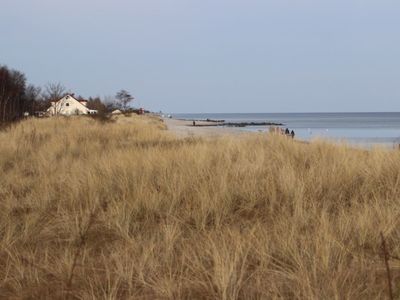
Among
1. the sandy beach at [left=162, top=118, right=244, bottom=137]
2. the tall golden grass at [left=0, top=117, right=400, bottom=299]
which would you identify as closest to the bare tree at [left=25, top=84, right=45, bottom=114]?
the sandy beach at [left=162, top=118, right=244, bottom=137]

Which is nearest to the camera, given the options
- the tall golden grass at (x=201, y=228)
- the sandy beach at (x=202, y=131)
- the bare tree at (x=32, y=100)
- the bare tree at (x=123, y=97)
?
the tall golden grass at (x=201, y=228)

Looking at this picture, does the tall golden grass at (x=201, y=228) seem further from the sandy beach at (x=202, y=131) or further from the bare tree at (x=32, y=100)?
the bare tree at (x=32, y=100)

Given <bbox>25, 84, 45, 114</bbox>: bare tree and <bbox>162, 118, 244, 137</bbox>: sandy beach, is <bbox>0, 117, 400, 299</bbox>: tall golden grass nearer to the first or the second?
<bbox>162, 118, 244, 137</bbox>: sandy beach

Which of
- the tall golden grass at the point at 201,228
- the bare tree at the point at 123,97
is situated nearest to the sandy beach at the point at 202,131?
the tall golden grass at the point at 201,228

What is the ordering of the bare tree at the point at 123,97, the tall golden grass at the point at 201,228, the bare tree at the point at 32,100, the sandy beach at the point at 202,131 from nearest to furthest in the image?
the tall golden grass at the point at 201,228
the sandy beach at the point at 202,131
the bare tree at the point at 32,100
the bare tree at the point at 123,97

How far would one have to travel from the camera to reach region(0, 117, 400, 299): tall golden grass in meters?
3.45

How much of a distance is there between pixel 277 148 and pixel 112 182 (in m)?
4.07

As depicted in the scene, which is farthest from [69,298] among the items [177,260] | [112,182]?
[112,182]

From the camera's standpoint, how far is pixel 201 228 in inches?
192

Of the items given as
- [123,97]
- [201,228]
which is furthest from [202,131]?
[123,97]

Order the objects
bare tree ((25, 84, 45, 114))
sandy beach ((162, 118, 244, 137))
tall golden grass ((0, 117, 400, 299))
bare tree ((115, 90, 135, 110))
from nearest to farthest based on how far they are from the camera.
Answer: tall golden grass ((0, 117, 400, 299))
sandy beach ((162, 118, 244, 137))
bare tree ((25, 84, 45, 114))
bare tree ((115, 90, 135, 110))

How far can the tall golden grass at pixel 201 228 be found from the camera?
11.3ft

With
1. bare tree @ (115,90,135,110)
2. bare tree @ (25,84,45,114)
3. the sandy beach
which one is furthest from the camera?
bare tree @ (115,90,135,110)

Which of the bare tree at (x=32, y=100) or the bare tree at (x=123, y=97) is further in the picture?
the bare tree at (x=123, y=97)
